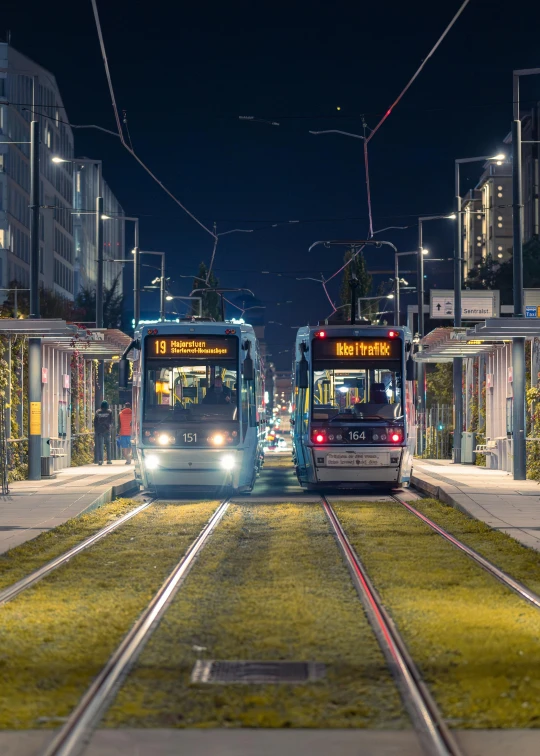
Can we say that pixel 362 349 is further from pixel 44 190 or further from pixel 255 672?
pixel 44 190

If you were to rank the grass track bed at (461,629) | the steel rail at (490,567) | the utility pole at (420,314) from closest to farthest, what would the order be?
the grass track bed at (461,629), the steel rail at (490,567), the utility pole at (420,314)

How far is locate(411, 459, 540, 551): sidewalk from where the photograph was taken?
19.4 meters

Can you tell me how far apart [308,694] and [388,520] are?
1386 centimetres

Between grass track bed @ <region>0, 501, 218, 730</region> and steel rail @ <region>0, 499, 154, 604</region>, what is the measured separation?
0.11 m

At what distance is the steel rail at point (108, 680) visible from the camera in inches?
273

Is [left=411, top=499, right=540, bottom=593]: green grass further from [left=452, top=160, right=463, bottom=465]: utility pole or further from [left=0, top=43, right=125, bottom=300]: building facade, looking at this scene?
[left=0, top=43, right=125, bottom=300]: building facade

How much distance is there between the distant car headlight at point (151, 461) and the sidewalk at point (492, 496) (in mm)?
5416

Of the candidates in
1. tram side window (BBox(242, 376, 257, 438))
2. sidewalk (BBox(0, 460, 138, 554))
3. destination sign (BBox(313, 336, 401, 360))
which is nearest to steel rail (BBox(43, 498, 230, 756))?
sidewalk (BBox(0, 460, 138, 554))

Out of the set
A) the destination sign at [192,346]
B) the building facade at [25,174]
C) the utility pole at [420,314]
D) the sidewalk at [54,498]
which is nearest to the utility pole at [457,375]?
the utility pole at [420,314]

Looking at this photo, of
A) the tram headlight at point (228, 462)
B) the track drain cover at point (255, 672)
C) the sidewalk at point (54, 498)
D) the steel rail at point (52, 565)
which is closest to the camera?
the track drain cover at point (255, 672)

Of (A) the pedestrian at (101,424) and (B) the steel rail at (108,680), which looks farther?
(A) the pedestrian at (101,424)

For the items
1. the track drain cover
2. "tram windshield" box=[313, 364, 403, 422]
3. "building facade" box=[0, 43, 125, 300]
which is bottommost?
the track drain cover

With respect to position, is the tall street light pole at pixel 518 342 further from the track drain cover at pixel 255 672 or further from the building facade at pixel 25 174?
the building facade at pixel 25 174

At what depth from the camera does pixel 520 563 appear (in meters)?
15.2
